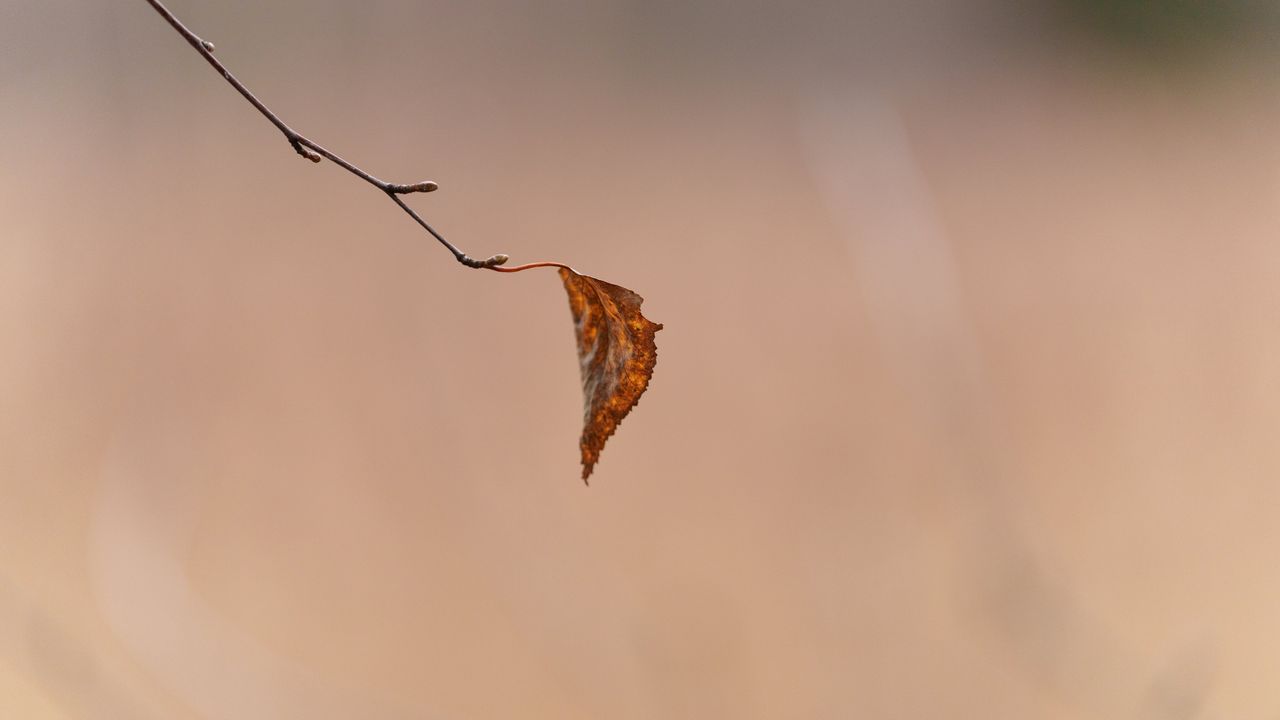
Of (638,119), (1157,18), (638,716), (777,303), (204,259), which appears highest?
(1157,18)

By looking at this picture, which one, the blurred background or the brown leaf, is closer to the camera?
the brown leaf

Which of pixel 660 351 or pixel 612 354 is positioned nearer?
pixel 612 354

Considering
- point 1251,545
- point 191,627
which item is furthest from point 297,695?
point 1251,545

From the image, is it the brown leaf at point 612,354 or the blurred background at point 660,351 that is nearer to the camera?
the brown leaf at point 612,354

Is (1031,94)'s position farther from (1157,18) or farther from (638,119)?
(638,119)
